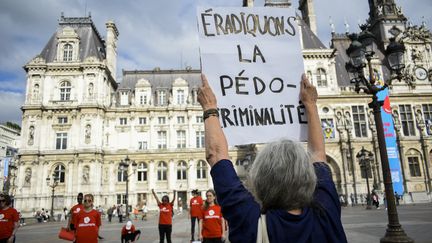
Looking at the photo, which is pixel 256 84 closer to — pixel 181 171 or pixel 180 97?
pixel 181 171

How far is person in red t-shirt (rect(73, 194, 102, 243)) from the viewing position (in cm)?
614

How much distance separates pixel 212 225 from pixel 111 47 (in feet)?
141

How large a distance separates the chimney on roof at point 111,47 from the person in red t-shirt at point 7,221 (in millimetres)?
39012

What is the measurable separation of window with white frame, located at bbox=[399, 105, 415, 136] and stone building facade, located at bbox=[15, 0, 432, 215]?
0.12 meters

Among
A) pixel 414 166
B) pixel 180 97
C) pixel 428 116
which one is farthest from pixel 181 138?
pixel 428 116

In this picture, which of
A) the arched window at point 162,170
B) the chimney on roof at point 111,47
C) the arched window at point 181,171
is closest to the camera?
the arched window at point 162,170

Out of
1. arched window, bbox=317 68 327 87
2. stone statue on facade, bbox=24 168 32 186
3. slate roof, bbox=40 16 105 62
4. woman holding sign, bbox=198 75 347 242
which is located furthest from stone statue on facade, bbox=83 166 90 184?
woman holding sign, bbox=198 75 347 242

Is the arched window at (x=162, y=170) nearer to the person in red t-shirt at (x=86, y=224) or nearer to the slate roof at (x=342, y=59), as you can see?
the slate roof at (x=342, y=59)

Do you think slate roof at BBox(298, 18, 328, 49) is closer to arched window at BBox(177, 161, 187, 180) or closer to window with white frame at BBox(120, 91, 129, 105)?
arched window at BBox(177, 161, 187, 180)

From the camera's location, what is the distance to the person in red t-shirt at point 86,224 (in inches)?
242

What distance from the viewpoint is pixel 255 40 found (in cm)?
300

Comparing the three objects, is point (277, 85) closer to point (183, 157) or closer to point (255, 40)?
point (255, 40)

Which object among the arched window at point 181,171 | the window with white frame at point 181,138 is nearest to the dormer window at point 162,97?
the window with white frame at point 181,138

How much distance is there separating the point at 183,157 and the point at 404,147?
25.8 m
